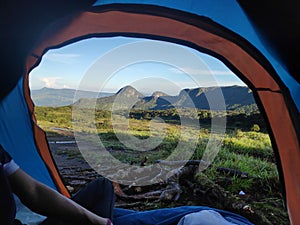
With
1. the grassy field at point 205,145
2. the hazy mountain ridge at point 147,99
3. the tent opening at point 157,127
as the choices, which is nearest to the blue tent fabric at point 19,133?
the tent opening at point 157,127

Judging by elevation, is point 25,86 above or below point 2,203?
above

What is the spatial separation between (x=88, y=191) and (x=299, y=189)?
763 mm

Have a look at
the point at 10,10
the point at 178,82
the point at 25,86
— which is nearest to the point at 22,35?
the point at 10,10

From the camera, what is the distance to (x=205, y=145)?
2.51 meters

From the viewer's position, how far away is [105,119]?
2.52m

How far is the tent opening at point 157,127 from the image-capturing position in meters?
2.15

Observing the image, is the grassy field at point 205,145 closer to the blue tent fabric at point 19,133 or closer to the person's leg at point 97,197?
the blue tent fabric at point 19,133

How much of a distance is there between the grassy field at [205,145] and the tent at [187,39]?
2.66 feet

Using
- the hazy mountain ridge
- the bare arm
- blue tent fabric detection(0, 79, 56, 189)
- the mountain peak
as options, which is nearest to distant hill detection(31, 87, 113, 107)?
the hazy mountain ridge

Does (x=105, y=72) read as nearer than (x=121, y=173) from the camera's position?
Yes

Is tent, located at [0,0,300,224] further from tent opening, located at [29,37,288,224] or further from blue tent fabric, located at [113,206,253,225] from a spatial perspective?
tent opening, located at [29,37,288,224]

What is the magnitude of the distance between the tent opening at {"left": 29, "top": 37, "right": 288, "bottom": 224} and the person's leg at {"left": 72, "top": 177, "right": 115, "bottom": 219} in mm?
821

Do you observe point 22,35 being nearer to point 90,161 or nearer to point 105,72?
point 105,72

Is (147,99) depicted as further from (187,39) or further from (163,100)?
(187,39)
